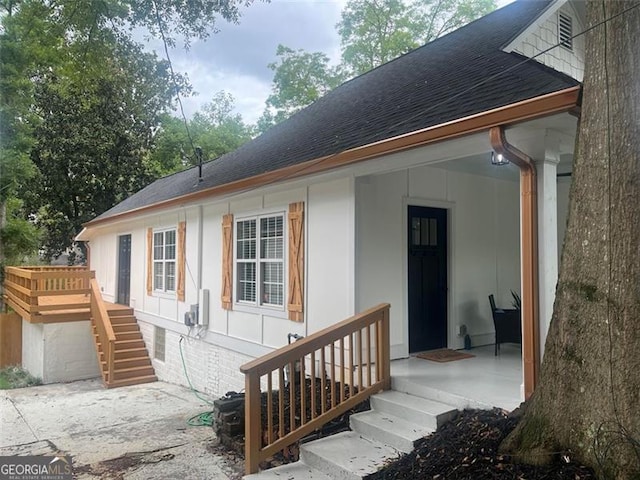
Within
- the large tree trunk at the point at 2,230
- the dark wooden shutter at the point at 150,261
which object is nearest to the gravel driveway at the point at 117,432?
the dark wooden shutter at the point at 150,261

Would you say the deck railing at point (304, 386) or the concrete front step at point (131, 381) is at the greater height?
the deck railing at point (304, 386)

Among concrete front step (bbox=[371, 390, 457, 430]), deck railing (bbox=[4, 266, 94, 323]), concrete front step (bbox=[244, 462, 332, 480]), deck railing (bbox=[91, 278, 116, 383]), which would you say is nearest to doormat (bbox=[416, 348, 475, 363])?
concrete front step (bbox=[371, 390, 457, 430])

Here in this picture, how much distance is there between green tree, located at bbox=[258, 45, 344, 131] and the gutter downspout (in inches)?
815

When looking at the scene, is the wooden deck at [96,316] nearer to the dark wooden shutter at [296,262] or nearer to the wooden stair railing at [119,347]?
the wooden stair railing at [119,347]

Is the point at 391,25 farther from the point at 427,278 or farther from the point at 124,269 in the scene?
the point at 427,278

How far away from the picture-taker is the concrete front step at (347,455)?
356 centimetres

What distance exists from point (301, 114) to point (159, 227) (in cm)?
409

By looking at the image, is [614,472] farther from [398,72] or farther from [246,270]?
[398,72]

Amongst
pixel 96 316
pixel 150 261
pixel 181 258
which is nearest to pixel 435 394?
pixel 181 258

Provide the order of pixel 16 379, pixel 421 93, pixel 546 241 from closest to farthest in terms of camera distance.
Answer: pixel 546 241 → pixel 421 93 → pixel 16 379

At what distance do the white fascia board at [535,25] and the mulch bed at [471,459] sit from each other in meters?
4.37

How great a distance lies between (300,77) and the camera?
23953 mm

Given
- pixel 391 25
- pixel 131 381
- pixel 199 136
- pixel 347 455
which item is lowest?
pixel 131 381

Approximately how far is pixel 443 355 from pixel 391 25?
19889mm
